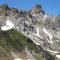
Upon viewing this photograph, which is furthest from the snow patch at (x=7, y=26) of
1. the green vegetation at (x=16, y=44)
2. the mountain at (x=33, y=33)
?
the green vegetation at (x=16, y=44)

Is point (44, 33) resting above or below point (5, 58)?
above

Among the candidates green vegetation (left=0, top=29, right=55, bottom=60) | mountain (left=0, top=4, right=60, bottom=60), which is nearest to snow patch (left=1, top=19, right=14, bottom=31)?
mountain (left=0, top=4, right=60, bottom=60)

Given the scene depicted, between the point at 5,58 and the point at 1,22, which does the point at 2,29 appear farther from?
the point at 5,58

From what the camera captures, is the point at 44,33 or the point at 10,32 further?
the point at 44,33

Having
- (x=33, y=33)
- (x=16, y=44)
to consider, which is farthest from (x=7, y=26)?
(x=33, y=33)

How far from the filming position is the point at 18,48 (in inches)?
Answer: 1485

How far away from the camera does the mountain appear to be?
38.8 metres

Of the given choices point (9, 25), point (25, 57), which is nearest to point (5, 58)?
point (25, 57)

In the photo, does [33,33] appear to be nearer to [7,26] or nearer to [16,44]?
[7,26]

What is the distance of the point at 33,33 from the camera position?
50344 mm

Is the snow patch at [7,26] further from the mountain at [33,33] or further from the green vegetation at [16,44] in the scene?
the green vegetation at [16,44]

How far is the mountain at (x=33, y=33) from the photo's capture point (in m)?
38.8

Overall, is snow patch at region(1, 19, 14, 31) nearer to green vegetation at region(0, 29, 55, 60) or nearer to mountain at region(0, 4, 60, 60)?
mountain at region(0, 4, 60, 60)

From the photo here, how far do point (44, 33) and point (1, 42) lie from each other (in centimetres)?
1890
